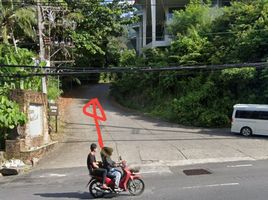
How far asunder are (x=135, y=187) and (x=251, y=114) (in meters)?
17.7

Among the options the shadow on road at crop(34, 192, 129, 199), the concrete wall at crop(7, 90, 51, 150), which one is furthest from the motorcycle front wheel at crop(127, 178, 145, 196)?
the concrete wall at crop(7, 90, 51, 150)

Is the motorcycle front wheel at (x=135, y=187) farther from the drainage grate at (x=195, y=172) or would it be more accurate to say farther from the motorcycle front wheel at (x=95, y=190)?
the drainage grate at (x=195, y=172)

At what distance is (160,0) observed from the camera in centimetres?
4666

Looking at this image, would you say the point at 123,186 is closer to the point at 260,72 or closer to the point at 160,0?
the point at 260,72

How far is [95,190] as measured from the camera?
11.3 meters

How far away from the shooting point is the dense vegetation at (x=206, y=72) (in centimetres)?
3023

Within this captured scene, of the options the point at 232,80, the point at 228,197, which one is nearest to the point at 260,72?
the point at 232,80

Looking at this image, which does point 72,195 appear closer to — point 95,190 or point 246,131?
point 95,190

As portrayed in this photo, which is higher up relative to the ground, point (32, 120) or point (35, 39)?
point (35, 39)

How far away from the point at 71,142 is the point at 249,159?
1128 cm

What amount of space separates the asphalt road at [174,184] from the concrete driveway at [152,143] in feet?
7.25

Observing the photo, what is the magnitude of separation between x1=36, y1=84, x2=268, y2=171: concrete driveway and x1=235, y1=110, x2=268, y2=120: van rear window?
144 cm

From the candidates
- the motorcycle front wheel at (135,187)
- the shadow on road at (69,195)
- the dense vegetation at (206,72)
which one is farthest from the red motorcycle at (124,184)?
the dense vegetation at (206,72)

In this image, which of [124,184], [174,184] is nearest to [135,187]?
[124,184]
